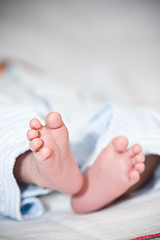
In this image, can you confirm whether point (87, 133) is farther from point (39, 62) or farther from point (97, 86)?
point (39, 62)

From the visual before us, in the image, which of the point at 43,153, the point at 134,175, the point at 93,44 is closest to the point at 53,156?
the point at 43,153

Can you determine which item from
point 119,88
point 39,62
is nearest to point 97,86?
point 119,88

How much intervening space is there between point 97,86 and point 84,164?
0.63m

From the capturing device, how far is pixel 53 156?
16.7 inches

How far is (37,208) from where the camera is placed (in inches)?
20.5

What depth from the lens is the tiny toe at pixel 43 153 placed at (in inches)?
15.7

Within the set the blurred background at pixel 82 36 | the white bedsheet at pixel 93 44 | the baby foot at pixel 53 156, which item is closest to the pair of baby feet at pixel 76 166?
the baby foot at pixel 53 156

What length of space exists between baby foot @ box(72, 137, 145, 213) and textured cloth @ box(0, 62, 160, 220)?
2.6 inches

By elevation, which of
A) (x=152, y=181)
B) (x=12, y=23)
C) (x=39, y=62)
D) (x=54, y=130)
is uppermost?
(x=12, y=23)

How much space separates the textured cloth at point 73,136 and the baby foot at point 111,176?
7 cm

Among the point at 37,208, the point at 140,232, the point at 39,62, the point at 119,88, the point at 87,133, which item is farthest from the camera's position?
the point at 39,62

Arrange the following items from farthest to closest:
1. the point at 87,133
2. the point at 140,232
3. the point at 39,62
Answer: the point at 39,62
the point at 87,133
the point at 140,232

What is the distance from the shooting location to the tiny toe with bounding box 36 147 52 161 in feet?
1.31

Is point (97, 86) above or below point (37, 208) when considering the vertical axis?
above
